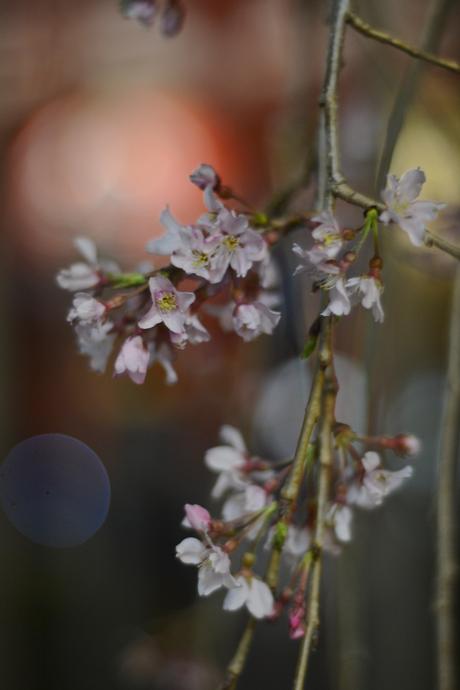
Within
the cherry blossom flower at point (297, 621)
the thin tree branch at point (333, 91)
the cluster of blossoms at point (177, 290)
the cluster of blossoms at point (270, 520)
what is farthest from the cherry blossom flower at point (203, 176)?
the cherry blossom flower at point (297, 621)

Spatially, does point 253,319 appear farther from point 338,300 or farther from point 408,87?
point 408,87

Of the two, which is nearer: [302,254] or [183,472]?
[302,254]

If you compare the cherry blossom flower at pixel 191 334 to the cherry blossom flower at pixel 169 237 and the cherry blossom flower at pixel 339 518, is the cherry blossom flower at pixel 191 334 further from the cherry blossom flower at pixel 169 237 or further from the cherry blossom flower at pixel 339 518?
the cherry blossom flower at pixel 339 518

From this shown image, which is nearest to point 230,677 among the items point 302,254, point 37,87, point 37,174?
point 302,254

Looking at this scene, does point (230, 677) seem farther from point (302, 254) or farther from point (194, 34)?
point (194, 34)

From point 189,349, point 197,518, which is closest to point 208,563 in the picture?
point 197,518

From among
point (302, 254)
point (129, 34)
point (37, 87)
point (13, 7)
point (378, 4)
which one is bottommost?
point (302, 254)
